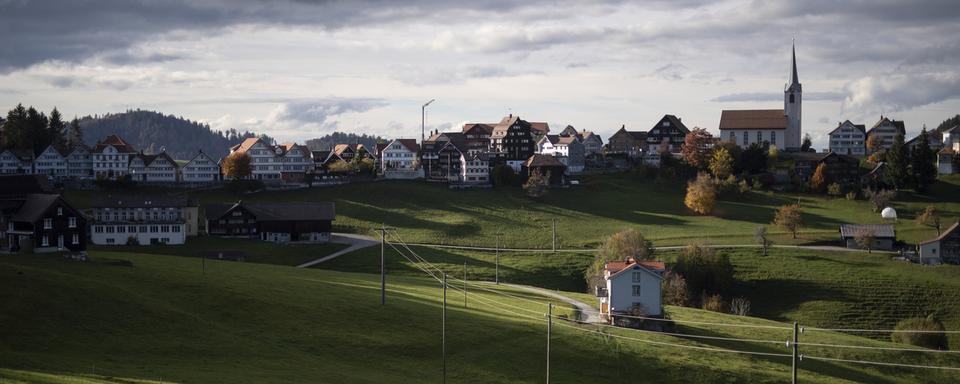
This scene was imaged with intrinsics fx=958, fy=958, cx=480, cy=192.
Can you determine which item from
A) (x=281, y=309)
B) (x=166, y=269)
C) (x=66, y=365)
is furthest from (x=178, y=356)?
(x=166, y=269)

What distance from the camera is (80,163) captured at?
467 feet

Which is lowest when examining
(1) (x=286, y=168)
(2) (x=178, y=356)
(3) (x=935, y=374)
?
(3) (x=935, y=374)

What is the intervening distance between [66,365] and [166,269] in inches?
1179

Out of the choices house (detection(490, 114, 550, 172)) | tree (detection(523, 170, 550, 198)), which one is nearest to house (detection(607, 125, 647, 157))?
house (detection(490, 114, 550, 172))

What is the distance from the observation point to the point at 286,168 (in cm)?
14612

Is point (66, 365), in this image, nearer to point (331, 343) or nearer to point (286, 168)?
point (331, 343)

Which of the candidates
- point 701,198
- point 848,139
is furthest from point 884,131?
point 701,198

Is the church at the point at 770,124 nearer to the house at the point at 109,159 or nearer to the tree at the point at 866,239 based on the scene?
the tree at the point at 866,239

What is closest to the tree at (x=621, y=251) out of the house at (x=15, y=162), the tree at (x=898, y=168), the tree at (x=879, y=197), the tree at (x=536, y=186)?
the tree at (x=536, y=186)

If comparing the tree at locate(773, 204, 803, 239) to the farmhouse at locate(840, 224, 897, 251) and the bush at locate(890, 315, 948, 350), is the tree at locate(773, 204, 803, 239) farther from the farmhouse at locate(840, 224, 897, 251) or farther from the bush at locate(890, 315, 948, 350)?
the bush at locate(890, 315, 948, 350)

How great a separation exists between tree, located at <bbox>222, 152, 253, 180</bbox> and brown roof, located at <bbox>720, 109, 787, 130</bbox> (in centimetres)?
7778

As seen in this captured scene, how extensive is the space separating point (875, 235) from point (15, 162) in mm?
114120

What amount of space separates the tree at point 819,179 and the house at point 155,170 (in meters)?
88.5

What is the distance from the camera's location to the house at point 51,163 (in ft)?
454
